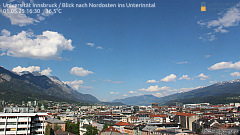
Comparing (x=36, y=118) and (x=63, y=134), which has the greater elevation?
(x=36, y=118)

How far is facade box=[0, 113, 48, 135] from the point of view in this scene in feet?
269

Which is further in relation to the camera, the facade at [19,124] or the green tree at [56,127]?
the green tree at [56,127]

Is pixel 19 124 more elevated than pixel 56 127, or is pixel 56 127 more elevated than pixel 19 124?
pixel 19 124

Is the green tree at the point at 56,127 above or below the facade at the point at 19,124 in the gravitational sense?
below

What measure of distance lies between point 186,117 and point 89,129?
57.3 metres

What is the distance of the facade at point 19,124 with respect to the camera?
81875 millimetres

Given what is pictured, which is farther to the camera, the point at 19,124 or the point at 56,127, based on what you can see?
the point at 56,127

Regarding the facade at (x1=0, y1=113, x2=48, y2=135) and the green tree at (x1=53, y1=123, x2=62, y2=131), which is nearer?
the facade at (x1=0, y1=113, x2=48, y2=135)

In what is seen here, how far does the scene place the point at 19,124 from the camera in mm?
83562

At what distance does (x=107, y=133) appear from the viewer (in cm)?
12538

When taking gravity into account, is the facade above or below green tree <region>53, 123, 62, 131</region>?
above

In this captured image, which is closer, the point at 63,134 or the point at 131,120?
the point at 63,134

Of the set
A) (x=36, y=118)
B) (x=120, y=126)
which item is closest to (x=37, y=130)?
(x=36, y=118)

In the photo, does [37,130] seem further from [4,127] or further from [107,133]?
[107,133]
